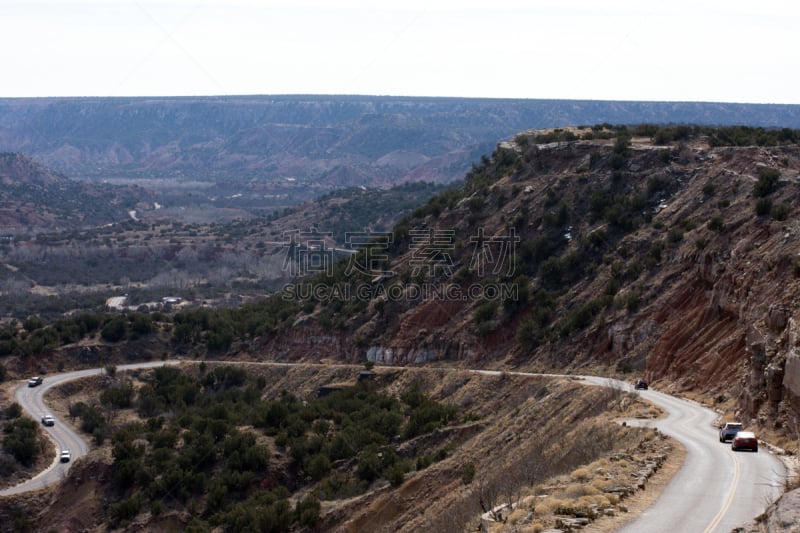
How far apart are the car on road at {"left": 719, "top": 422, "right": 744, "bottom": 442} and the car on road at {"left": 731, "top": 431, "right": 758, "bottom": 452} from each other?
141cm

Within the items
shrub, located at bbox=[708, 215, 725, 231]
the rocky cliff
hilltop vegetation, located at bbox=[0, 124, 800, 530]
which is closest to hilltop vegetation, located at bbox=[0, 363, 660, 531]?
hilltop vegetation, located at bbox=[0, 124, 800, 530]

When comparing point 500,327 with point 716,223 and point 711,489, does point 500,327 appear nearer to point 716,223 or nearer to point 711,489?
point 716,223

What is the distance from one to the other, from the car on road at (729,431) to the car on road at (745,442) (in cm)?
141

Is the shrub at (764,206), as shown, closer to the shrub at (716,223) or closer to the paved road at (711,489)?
the shrub at (716,223)

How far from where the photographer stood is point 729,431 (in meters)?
24.6

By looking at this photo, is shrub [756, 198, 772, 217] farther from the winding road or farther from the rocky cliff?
→ the winding road

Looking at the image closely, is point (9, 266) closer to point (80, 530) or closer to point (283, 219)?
point (283, 219)

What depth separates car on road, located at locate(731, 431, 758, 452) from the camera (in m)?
22.9

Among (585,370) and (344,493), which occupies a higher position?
(585,370)

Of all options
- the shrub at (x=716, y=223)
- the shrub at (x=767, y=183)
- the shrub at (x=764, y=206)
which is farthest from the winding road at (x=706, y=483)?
the shrub at (x=767, y=183)

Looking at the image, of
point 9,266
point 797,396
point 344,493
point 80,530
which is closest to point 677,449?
point 797,396

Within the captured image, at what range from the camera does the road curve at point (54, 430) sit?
42.4 m

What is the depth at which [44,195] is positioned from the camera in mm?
187875

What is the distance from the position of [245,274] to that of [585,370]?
266ft
